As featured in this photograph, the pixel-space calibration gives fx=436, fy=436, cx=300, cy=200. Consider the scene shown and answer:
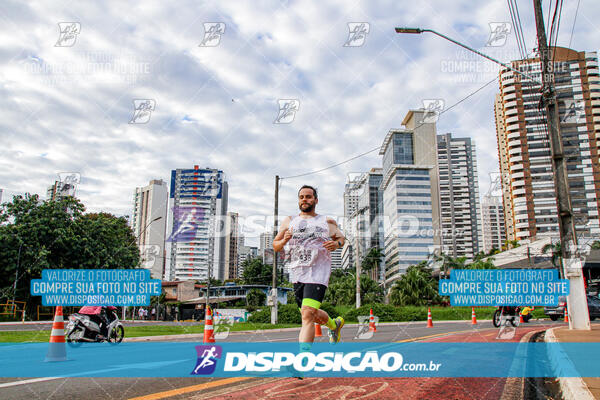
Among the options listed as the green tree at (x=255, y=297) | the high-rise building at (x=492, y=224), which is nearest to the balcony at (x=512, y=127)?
the high-rise building at (x=492, y=224)

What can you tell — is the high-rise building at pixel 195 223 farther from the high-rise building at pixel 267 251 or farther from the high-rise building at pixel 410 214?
the high-rise building at pixel 410 214

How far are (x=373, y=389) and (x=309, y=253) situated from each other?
135 cm

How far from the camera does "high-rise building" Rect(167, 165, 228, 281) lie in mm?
165125

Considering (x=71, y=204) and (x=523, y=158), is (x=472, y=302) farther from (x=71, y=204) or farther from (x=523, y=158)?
(x=523, y=158)

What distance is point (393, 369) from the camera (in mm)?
4512

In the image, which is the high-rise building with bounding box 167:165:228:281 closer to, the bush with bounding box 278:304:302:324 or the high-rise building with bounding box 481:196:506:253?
the high-rise building with bounding box 481:196:506:253

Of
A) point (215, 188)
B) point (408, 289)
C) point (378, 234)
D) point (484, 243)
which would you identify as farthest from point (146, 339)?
point (484, 243)

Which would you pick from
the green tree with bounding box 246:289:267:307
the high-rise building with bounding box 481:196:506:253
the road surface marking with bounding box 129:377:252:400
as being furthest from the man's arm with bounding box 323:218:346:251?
the high-rise building with bounding box 481:196:506:253

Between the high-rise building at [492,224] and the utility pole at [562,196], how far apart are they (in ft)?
629

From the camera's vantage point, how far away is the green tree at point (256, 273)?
73.4 meters

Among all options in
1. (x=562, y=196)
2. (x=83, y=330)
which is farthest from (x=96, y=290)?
(x=562, y=196)

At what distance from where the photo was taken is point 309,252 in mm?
4211

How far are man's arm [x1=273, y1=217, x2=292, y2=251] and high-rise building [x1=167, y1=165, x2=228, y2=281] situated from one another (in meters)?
159

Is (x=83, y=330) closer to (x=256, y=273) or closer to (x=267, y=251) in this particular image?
(x=267, y=251)
